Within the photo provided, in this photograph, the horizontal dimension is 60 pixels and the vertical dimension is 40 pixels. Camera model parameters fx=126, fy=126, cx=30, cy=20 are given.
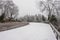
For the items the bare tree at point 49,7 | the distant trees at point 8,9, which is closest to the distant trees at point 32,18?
the distant trees at point 8,9

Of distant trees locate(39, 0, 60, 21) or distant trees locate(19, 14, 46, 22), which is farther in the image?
distant trees locate(39, 0, 60, 21)

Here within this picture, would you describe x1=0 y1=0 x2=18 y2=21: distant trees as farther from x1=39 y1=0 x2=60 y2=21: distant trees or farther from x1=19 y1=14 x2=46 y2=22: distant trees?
x1=39 y1=0 x2=60 y2=21: distant trees

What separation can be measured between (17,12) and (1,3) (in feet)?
2.51

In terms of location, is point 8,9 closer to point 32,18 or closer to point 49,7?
point 32,18

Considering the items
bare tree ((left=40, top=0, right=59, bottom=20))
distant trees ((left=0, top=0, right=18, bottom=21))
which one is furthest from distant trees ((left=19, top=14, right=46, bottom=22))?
bare tree ((left=40, top=0, right=59, bottom=20))

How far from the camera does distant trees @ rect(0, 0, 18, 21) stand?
495 centimetres

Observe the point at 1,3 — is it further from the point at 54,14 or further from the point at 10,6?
the point at 54,14

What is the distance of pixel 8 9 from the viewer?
5012 mm

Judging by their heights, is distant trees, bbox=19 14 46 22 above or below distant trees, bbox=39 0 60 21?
below

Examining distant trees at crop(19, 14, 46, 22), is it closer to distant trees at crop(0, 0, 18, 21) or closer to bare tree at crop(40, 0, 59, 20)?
distant trees at crop(0, 0, 18, 21)

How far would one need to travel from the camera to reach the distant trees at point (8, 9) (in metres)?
4.95

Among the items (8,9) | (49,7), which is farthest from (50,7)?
(8,9)

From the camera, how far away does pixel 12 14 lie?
5027 mm

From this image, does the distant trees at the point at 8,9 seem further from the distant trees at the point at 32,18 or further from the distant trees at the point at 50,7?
the distant trees at the point at 50,7
